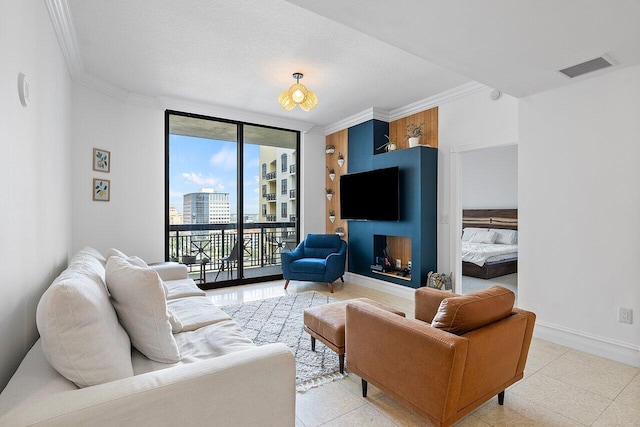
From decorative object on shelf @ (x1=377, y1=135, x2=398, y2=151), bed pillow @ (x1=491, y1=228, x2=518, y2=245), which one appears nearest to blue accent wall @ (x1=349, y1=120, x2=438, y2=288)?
decorative object on shelf @ (x1=377, y1=135, x2=398, y2=151)

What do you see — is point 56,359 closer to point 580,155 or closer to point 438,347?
point 438,347

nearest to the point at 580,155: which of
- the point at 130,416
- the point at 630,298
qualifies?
the point at 630,298

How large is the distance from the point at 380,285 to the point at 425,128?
243cm

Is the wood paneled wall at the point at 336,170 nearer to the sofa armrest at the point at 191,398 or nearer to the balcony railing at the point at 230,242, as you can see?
the balcony railing at the point at 230,242

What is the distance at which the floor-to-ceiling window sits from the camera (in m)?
4.81

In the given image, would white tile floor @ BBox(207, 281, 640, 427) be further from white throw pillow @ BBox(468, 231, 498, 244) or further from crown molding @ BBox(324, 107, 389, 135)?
white throw pillow @ BBox(468, 231, 498, 244)

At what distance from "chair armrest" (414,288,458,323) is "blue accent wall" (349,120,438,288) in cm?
187

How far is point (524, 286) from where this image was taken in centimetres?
318

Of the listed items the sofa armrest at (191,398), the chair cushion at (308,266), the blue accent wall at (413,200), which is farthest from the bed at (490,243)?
the sofa armrest at (191,398)

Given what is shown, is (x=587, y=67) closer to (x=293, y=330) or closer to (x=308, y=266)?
(x=293, y=330)

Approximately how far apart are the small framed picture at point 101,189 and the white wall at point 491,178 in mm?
5997

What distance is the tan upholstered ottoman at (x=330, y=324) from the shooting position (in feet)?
7.50

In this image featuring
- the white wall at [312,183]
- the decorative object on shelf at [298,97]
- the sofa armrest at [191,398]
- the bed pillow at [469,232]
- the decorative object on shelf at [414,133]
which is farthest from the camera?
the bed pillow at [469,232]

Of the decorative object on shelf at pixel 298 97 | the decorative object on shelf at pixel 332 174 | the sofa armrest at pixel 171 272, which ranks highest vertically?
the decorative object on shelf at pixel 298 97
